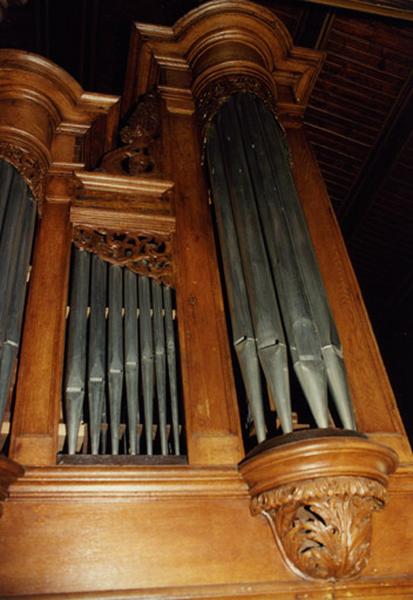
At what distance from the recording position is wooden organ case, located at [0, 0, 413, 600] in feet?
6.36

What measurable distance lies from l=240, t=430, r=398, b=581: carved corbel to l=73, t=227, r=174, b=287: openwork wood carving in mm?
1269

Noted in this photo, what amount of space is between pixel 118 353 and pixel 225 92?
7.12ft

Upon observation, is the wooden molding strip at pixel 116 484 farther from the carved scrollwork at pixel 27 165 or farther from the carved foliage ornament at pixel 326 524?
the carved scrollwork at pixel 27 165

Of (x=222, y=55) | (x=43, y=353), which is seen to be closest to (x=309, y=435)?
(x=43, y=353)

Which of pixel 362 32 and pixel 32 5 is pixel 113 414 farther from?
pixel 32 5

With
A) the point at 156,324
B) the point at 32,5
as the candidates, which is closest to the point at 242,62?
the point at 156,324

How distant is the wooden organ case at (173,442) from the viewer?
6.36 feet

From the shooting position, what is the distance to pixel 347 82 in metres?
5.48

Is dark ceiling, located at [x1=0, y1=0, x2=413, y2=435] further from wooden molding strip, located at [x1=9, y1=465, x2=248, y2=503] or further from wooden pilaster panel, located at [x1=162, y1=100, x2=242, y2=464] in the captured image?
wooden molding strip, located at [x1=9, y1=465, x2=248, y2=503]

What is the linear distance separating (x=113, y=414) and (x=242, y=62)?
9.21ft

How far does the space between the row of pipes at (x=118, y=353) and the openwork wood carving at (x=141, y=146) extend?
866 millimetres

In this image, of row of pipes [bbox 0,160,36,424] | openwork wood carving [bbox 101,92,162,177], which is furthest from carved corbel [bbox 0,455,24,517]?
openwork wood carving [bbox 101,92,162,177]

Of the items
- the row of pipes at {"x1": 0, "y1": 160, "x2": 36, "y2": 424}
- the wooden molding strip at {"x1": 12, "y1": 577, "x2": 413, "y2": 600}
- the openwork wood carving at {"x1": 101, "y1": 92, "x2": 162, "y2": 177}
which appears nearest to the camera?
the wooden molding strip at {"x1": 12, "y1": 577, "x2": 413, "y2": 600}

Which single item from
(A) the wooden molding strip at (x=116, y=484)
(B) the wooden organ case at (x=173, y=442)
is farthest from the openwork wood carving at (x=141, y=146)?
(A) the wooden molding strip at (x=116, y=484)
